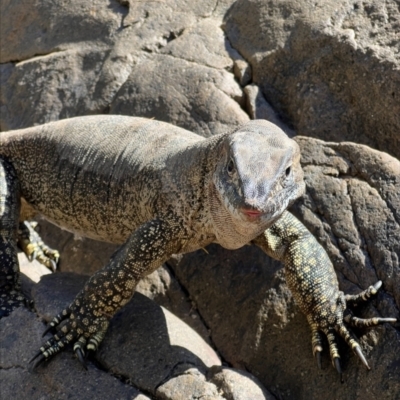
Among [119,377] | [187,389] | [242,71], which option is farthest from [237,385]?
[242,71]

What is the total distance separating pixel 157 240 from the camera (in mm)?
6629

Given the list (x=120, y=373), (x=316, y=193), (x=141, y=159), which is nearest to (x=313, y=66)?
(x=316, y=193)

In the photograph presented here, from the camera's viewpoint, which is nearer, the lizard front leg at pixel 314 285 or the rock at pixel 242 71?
the lizard front leg at pixel 314 285

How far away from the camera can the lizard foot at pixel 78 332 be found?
Result: 259 inches

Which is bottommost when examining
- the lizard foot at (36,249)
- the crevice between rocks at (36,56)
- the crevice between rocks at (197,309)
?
the lizard foot at (36,249)

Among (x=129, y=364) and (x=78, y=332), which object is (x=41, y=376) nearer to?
(x=78, y=332)

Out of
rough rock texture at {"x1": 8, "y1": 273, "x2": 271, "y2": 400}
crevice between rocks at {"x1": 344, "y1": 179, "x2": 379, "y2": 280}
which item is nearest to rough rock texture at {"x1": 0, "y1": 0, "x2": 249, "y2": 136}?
crevice between rocks at {"x1": 344, "y1": 179, "x2": 379, "y2": 280}

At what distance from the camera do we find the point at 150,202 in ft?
23.0

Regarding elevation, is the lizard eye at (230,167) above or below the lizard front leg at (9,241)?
above

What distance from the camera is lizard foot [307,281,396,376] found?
21.0 feet

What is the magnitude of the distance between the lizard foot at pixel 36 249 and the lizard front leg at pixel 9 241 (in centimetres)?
99

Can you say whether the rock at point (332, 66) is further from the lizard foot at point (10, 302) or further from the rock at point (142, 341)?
the lizard foot at point (10, 302)

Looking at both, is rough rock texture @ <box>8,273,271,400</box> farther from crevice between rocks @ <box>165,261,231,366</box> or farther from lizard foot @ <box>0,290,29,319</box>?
crevice between rocks @ <box>165,261,231,366</box>

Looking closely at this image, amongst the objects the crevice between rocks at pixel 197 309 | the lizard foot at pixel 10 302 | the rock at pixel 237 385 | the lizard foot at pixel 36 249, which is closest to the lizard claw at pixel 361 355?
the rock at pixel 237 385
